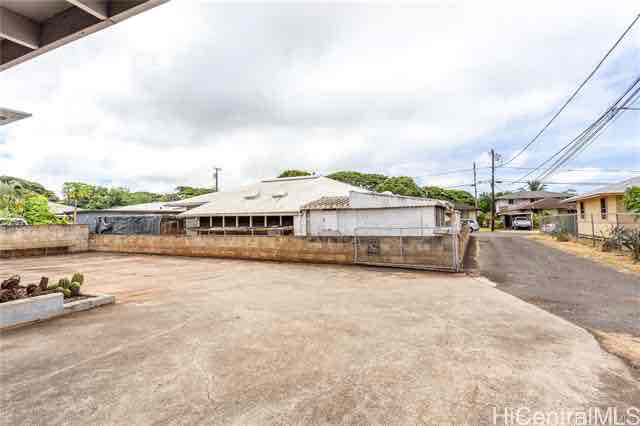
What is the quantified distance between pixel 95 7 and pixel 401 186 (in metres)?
41.3

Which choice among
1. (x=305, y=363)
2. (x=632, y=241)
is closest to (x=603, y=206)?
(x=632, y=241)

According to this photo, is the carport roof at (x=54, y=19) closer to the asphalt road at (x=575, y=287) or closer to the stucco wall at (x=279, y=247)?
the asphalt road at (x=575, y=287)

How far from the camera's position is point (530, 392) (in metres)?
2.88

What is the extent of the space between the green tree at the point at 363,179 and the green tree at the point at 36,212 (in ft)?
113

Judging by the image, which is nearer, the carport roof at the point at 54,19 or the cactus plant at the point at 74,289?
the carport roof at the point at 54,19

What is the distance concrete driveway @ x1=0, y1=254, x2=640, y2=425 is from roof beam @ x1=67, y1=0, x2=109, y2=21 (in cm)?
415

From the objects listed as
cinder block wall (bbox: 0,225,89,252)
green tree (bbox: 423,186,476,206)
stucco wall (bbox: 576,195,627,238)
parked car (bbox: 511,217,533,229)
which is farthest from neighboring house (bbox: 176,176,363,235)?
green tree (bbox: 423,186,476,206)

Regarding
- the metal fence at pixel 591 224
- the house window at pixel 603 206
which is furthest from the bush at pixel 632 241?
the house window at pixel 603 206

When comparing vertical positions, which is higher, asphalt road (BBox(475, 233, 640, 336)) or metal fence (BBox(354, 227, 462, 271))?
metal fence (BBox(354, 227, 462, 271))

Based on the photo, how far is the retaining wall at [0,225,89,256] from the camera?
50.1 ft

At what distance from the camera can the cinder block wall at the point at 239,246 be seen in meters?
11.6

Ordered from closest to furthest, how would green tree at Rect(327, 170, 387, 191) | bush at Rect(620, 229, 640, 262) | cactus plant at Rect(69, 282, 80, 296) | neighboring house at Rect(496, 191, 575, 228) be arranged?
cactus plant at Rect(69, 282, 80, 296) < bush at Rect(620, 229, 640, 262) < neighboring house at Rect(496, 191, 575, 228) < green tree at Rect(327, 170, 387, 191)

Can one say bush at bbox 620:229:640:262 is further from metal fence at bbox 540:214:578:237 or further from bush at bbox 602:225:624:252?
metal fence at bbox 540:214:578:237

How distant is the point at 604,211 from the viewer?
56.8 ft
